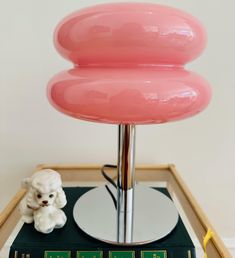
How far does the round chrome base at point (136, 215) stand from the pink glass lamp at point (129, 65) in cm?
26

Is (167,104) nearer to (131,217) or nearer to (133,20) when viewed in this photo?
(133,20)

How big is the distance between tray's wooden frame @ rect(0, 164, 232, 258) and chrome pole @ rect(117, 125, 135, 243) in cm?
15

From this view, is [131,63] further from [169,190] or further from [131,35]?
[169,190]

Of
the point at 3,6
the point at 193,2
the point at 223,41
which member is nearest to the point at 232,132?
the point at 223,41

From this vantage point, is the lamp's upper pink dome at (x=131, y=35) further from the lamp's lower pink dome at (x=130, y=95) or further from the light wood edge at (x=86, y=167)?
the light wood edge at (x=86, y=167)

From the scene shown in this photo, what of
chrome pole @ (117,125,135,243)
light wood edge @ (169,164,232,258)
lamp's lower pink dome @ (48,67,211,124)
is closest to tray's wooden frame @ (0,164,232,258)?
light wood edge @ (169,164,232,258)

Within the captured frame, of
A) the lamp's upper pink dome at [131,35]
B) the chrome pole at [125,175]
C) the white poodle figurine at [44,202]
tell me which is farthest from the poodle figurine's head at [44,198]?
the lamp's upper pink dome at [131,35]


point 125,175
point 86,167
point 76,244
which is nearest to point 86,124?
point 86,167

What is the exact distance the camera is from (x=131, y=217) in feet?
2.08

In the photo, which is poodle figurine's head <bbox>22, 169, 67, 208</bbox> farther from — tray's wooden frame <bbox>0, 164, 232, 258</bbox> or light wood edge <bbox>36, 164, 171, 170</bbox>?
light wood edge <bbox>36, 164, 171, 170</bbox>

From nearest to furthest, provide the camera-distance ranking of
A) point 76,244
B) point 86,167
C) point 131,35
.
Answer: point 131,35
point 76,244
point 86,167

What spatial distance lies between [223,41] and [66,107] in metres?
0.56

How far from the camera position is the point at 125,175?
635 mm

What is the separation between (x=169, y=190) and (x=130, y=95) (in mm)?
525
